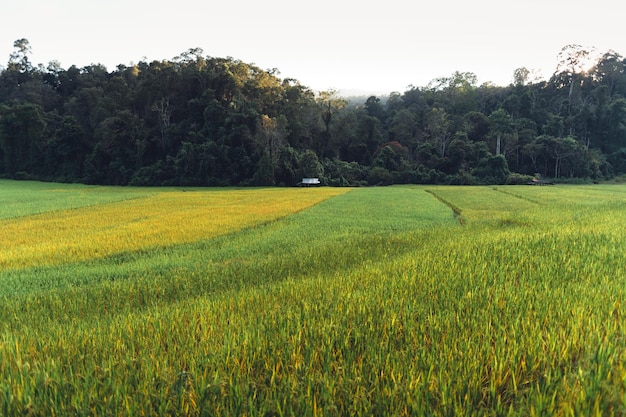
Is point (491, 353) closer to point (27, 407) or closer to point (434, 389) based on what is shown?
point (434, 389)

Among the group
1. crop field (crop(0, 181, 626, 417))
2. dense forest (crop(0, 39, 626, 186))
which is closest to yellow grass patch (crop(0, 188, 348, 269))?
crop field (crop(0, 181, 626, 417))

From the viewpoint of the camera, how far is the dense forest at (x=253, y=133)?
4503 centimetres

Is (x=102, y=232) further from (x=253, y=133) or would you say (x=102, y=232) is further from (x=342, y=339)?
(x=253, y=133)

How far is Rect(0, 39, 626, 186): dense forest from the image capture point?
45.0 m

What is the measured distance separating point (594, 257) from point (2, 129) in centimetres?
6116

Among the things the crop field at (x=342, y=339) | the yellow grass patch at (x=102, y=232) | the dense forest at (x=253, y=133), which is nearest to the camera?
the crop field at (x=342, y=339)

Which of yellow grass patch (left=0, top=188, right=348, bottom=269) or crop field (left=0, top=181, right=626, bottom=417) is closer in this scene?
crop field (left=0, top=181, right=626, bottom=417)

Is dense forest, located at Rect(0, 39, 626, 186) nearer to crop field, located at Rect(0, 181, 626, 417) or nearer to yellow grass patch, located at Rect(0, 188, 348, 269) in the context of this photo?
yellow grass patch, located at Rect(0, 188, 348, 269)

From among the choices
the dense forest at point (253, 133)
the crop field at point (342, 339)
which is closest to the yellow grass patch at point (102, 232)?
the crop field at point (342, 339)

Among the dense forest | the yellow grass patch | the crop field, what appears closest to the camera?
the crop field

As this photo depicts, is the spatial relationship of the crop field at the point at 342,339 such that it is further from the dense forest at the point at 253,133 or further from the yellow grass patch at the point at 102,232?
the dense forest at the point at 253,133

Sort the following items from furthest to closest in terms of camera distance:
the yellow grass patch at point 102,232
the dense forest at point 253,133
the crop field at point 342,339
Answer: the dense forest at point 253,133 → the yellow grass patch at point 102,232 → the crop field at point 342,339

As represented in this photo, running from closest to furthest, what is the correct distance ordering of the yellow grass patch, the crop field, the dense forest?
the crop field
the yellow grass patch
the dense forest

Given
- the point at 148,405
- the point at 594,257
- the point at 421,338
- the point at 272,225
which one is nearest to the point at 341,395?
the point at 421,338
